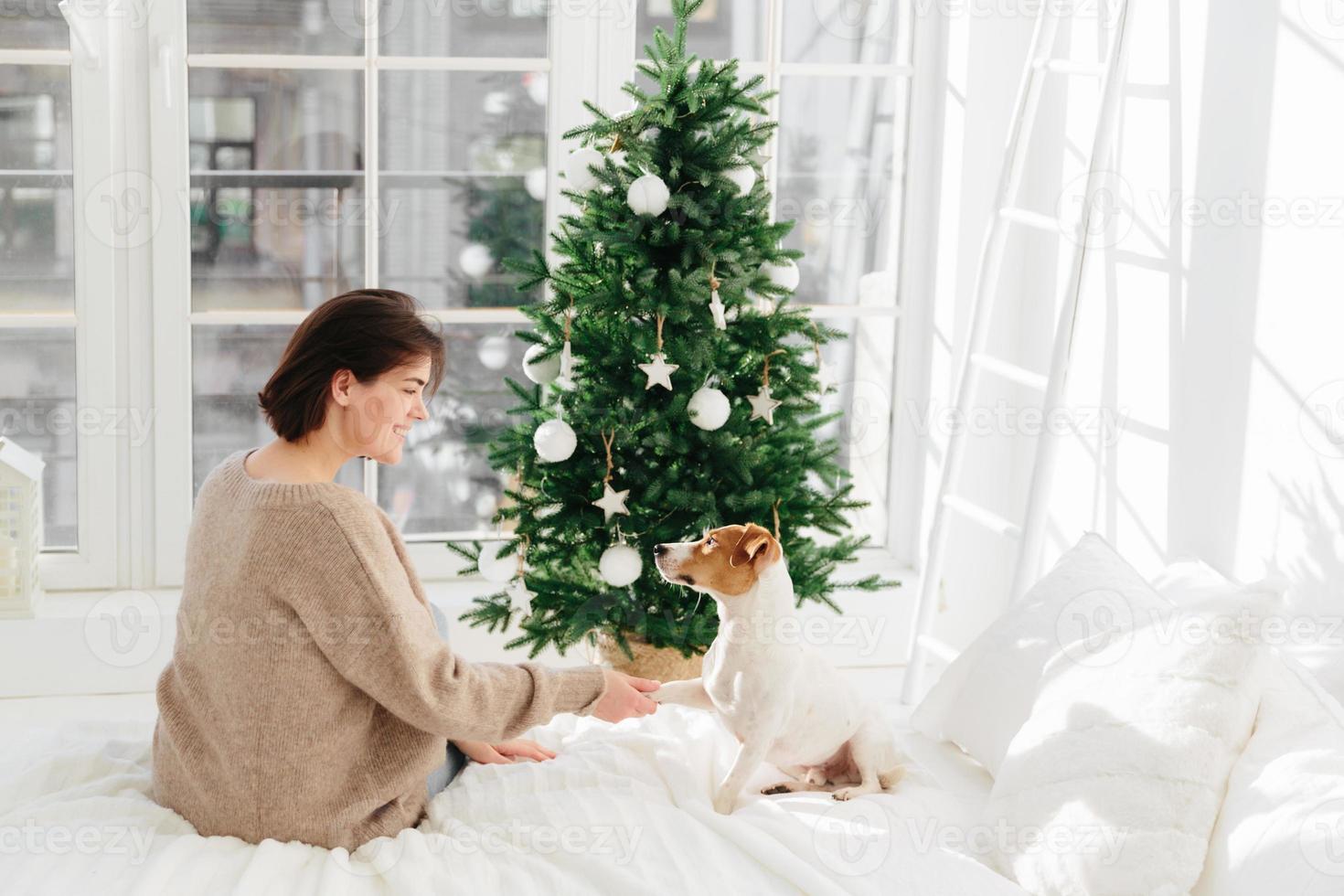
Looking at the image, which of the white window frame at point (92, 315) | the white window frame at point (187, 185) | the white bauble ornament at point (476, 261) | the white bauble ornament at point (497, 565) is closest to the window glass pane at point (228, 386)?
the white window frame at point (187, 185)

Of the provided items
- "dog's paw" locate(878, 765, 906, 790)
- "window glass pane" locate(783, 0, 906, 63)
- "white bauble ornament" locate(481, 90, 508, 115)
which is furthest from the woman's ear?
"window glass pane" locate(783, 0, 906, 63)

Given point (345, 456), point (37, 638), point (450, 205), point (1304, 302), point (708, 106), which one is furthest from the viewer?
point (450, 205)

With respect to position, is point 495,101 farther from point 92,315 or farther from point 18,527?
point 18,527

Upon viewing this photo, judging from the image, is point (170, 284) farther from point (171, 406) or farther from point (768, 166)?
point (768, 166)

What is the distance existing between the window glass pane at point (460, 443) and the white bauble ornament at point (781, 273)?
92cm

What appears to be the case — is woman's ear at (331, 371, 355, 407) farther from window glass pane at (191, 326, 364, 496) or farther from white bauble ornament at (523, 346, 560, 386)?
window glass pane at (191, 326, 364, 496)

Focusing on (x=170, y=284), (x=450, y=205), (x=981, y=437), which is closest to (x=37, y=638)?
(x=170, y=284)

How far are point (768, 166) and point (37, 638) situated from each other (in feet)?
6.84

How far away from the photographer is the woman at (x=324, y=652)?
5.63ft

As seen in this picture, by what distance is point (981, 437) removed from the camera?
341cm

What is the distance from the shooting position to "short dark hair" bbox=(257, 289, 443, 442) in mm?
1835

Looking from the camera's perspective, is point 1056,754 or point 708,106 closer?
point 1056,754

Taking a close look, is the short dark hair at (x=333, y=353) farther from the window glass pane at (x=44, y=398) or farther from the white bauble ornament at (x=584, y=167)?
→ the window glass pane at (x=44, y=398)

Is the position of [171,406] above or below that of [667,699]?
above
